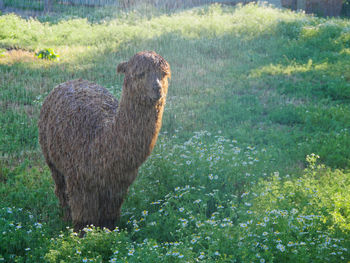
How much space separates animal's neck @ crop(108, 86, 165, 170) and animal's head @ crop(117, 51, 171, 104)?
0.09 meters

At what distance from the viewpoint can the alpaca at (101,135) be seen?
377cm

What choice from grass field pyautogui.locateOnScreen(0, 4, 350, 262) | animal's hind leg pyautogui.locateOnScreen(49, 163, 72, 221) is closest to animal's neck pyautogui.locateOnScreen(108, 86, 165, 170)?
grass field pyautogui.locateOnScreen(0, 4, 350, 262)

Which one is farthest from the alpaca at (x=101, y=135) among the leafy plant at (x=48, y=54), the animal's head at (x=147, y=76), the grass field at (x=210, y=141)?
the leafy plant at (x=48, y=54)

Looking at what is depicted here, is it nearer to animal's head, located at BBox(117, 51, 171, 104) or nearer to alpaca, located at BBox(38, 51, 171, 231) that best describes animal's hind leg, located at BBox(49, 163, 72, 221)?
alpaca, located at BBox(38, 51, 171, 231)

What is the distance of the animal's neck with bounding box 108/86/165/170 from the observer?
3781 millimetres

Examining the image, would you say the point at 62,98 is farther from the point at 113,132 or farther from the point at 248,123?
the point at 248,123

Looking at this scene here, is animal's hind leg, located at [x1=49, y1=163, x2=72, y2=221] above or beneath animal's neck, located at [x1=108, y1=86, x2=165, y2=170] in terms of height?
beneath

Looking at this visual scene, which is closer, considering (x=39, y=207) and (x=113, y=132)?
(x=113, y=132)

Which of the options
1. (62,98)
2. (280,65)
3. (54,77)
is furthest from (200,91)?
(62,98)

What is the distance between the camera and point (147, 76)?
369cm

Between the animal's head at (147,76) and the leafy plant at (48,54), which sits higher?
the animal's head at (147,76)

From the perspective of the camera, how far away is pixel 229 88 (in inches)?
349

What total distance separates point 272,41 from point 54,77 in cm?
607

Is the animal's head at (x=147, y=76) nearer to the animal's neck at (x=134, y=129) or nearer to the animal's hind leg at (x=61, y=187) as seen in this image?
the animal's neck at (x=134, y=129)
